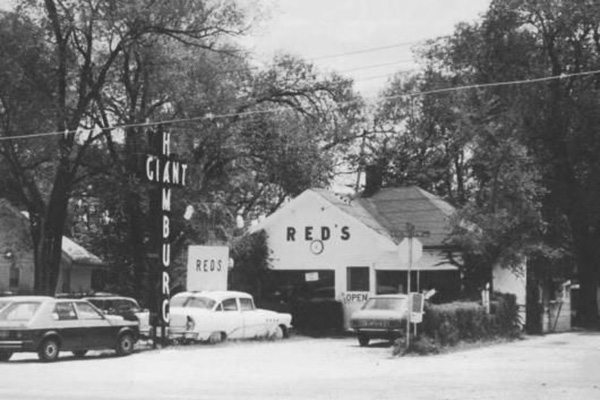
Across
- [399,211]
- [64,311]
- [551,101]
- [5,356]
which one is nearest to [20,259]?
[399,211]

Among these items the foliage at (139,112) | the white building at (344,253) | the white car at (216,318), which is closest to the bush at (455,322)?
the white building at (344,253)

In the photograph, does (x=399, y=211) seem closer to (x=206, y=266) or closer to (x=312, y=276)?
(x=312, y=276)

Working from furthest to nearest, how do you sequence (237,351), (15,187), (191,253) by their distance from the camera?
(15,187)
(191,253)
(237,351)

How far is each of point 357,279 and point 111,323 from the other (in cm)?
1329

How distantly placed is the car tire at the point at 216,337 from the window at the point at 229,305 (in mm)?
841

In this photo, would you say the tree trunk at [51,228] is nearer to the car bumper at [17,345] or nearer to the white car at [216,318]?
the white car at [216,318]

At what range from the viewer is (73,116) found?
3488cm

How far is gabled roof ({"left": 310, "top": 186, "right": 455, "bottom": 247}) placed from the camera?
3478 cm

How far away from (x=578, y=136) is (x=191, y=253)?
19.8 meters

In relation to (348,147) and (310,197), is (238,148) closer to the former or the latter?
(310,197)

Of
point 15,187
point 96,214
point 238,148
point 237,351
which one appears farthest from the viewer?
point 96,214

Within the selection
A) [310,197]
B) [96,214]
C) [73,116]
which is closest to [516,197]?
[310,197]

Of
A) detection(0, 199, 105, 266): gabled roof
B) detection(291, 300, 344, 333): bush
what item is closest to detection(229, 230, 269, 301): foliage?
detection(291, 300, 344, 333): bush

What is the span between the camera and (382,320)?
25906 millimetres
